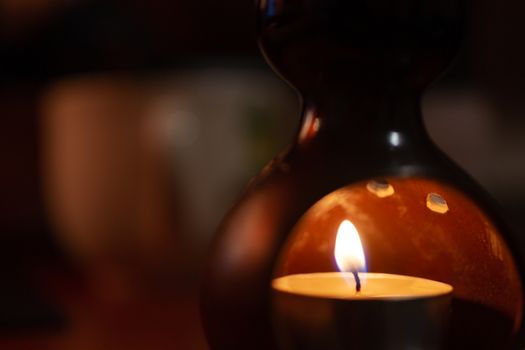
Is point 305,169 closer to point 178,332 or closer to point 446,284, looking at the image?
point 446,284

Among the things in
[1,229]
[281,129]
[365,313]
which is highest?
[365,313]

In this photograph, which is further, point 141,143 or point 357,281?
point 141,143

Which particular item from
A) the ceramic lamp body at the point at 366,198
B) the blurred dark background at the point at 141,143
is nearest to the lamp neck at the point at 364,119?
the ceramic lamp body at the point at 366,198

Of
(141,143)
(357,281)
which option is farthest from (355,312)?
(141,143)

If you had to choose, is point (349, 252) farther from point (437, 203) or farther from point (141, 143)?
point (141, 143)

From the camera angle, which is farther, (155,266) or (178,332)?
(155,266)

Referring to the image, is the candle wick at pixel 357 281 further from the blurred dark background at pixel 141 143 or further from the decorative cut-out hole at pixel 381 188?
the blurred dark background at pixel 141 143

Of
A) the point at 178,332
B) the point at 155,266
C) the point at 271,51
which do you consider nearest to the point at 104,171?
the point at 155,266
